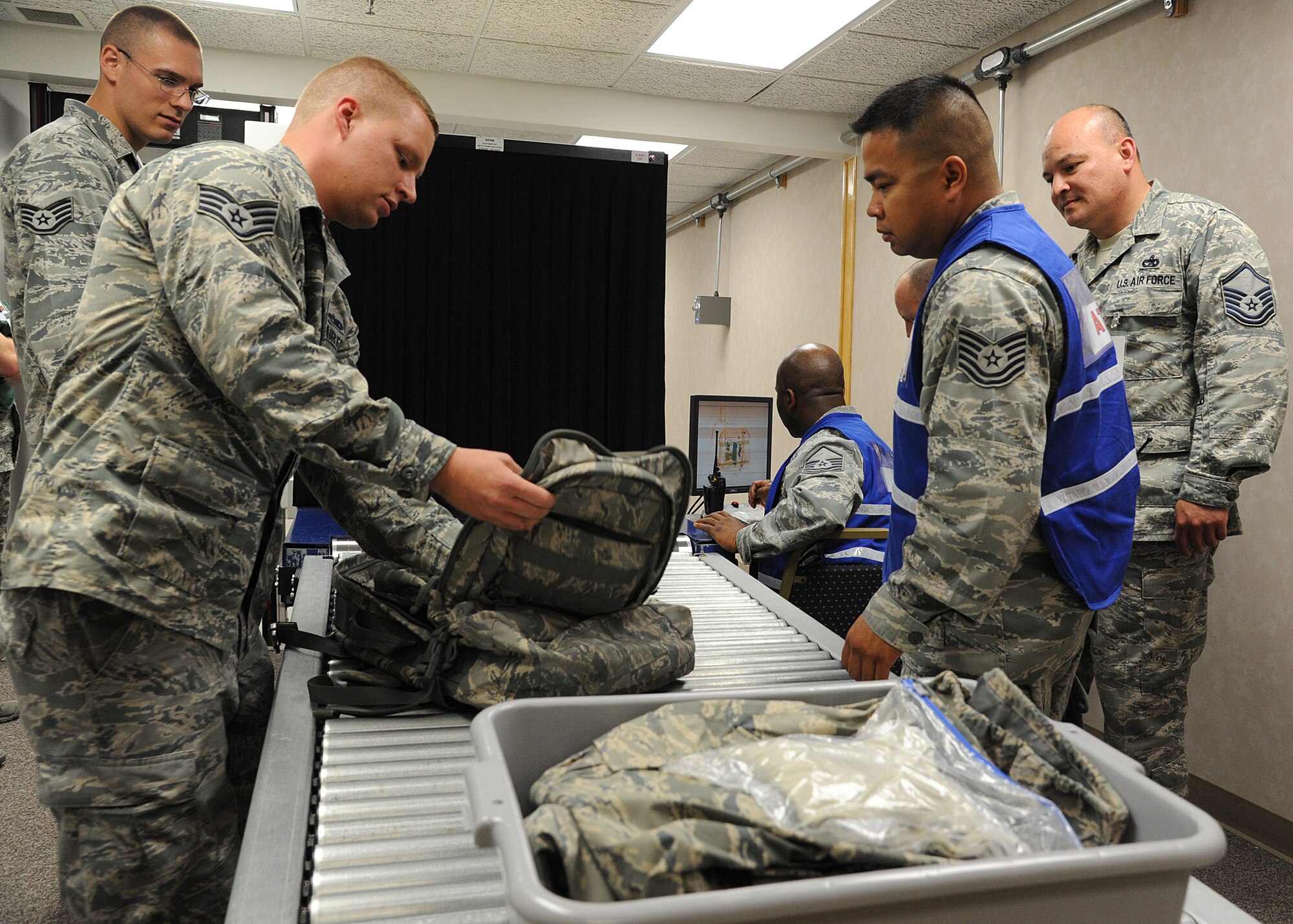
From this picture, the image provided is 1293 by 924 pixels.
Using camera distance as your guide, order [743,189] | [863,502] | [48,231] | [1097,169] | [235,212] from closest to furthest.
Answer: [235,212]
[48,231]
[1097,169]
[863,502]
[743,189]

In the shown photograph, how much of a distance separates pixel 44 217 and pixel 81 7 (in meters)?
2.65

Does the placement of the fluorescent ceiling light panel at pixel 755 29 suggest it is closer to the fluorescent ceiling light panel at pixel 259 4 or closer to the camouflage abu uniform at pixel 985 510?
the fluorescent ceiling light panel at pixel 259 4

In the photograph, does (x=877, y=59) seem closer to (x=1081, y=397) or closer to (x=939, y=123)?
(x=939, y=123)

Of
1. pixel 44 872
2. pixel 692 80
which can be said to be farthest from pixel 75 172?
pixel 692 80

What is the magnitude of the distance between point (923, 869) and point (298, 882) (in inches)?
21.3

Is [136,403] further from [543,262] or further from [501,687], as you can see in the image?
[543,262]

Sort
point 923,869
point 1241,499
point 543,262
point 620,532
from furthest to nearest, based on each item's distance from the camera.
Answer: point 543,262 < point 1241,499 < point 620,532 < point 923,869

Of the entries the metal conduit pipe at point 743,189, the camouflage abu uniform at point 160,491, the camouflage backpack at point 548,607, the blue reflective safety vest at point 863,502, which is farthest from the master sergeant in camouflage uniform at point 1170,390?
the metal conduit pipe at point 743,189

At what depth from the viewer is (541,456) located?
1.15 meters

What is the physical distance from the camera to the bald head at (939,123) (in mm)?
1396

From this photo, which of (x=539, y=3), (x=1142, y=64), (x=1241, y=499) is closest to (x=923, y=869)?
(x=1241, y=499)

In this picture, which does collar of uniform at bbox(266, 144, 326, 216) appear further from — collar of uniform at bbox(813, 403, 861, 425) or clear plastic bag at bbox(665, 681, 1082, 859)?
collar of uniform at bbox(813, 403, 861, 425)

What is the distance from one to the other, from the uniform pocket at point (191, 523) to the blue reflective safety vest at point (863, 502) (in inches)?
75.3

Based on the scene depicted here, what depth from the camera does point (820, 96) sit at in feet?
16.2
